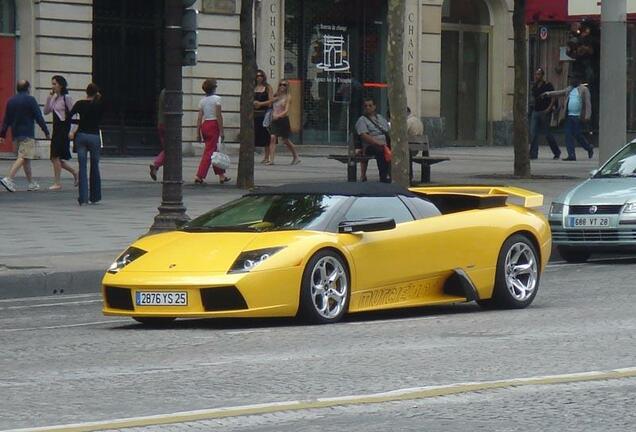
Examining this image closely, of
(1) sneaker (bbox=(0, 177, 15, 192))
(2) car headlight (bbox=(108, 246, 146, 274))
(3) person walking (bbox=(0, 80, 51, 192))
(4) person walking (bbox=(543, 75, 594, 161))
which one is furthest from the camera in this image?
(4) person walking (bbox=(543, 75, 594, 161))

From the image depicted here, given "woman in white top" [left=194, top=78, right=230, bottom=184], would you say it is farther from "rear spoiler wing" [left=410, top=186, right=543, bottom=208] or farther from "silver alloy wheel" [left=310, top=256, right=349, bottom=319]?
"silver alloy wheel" [left=310, top=256, right=349, bottom=319]

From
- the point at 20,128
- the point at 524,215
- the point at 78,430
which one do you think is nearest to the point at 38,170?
the point at 20,128

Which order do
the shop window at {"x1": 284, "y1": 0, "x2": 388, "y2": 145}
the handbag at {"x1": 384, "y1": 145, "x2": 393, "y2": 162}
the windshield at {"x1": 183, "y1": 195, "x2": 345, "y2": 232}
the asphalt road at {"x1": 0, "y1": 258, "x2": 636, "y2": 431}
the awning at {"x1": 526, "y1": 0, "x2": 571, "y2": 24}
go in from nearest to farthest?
the asphalt road at {"x1": 0, "y1": 258, "x2": 636, "y2": 431} < the windshield at {"x1": 183, "y1": 195, "x2": 345, "y2": 232} < the handbag at {"x1": 384, "y1": 145, "x2": 393, "y2": 162} < the shop window at {"x1": 284, "y1": 0, "x2": 388, "y2": 145} < the awning at {"x1": 526, "y1": 0, "x2": 571, "y2": 24}

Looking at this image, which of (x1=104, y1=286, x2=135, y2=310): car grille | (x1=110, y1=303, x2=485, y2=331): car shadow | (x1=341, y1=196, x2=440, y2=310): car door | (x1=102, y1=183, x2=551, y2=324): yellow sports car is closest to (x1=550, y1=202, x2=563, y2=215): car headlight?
(x1=102, y1=183, x2=551, y2=324): yellow sports car

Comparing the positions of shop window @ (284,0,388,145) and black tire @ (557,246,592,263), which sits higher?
shop window @ (284,0,388,145)

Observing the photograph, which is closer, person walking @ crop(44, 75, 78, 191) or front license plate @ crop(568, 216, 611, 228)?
front license plate @ crop(568, 216, 611, 228)

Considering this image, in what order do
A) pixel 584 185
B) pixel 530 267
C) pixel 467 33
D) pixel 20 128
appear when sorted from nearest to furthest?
pixel 530 267 → pixel 584 185 → pixel 20 128 → pixel 467 33

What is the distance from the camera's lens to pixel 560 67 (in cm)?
4788

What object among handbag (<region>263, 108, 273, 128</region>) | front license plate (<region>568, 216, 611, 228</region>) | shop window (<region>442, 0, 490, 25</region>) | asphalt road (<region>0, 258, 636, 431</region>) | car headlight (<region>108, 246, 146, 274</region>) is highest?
shop window (<region>442, 0, 490, 25</region>)

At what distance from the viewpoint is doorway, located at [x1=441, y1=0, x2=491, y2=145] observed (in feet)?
153

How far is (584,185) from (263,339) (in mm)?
8820

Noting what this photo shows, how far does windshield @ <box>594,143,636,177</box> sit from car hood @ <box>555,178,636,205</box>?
0.70 ft

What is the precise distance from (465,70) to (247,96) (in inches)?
815

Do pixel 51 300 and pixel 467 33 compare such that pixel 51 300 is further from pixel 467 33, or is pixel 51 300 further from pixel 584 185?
pixel 467 33
